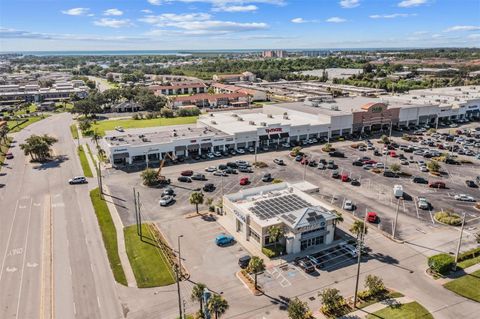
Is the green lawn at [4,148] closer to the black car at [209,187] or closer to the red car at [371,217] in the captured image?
the black car at [209,187]

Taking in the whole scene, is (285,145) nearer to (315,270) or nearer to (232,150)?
(232,150)

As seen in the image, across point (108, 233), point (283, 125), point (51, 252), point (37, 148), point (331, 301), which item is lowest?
point (51, 252)

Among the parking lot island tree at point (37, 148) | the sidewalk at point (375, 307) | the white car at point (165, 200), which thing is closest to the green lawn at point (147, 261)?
the white car at point (165, 200)

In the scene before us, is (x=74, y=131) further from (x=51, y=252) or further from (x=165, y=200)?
(x=51, y=252)

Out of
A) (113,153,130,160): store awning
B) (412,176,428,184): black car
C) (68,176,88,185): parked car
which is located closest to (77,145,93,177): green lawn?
(68,176,88,185): parked car

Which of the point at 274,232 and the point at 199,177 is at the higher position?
the point at 274,232

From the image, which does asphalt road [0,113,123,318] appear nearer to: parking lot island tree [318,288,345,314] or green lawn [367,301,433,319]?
parking lot island tree [318,288,345,314]

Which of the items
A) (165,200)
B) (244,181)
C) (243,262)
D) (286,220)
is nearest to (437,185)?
(244,181)
